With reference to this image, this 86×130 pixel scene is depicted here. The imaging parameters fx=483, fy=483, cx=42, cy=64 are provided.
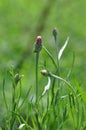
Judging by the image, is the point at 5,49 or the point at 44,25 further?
the point at 44,25

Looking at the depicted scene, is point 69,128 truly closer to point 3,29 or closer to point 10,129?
point 10,129

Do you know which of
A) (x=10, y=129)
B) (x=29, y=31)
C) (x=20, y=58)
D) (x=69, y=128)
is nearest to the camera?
(x=10, y=129)

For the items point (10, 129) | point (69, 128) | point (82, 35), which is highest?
point (10, 129)

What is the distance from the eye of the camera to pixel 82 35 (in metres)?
3.61

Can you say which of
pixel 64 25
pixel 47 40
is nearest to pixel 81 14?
pixel 64 25

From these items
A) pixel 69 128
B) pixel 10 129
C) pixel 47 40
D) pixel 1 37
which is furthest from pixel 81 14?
pixel 10 129

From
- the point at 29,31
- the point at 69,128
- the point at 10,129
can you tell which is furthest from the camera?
the point at 29,31

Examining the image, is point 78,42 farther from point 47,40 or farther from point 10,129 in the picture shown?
Answer: point 10,129

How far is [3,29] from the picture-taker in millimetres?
3637

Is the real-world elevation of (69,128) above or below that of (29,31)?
above

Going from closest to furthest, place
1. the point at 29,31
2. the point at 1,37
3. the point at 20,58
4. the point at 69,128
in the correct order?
the point at 69,128, the point at 20,58, the point at 1,37, the point at 29,31

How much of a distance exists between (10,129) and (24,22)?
3029mm

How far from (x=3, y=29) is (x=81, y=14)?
0.64m

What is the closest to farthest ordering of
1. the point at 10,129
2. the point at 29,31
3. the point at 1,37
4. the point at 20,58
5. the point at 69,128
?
1. the point at 10,129
2. the point at 69,128
3. the point at 20,58
4. the point at 1,37
5. the point at 29,31
